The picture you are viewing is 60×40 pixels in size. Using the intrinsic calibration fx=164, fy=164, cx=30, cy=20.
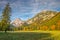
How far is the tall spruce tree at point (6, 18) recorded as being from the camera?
16.7 ft

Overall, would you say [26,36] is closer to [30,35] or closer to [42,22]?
[30,35]

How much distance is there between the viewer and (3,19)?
513cm

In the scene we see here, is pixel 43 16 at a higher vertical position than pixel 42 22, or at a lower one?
higher

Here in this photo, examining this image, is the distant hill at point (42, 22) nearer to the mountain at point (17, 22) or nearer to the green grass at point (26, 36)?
the mountain at point (17, 22)

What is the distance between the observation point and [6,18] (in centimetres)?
513

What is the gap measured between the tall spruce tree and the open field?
0.20m

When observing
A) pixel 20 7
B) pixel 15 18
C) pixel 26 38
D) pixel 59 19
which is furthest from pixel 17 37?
pixel 59 19

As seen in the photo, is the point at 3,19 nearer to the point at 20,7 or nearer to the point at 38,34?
the point at 20,7

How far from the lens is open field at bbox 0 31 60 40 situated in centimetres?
487

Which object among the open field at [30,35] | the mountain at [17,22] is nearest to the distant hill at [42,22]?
the mountain at [17,22]

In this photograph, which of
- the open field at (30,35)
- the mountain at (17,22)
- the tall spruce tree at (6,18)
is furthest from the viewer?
the tall spruce tree at (6,18)

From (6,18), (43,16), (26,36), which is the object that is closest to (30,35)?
(26,36)

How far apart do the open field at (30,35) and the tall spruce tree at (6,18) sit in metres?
0.20

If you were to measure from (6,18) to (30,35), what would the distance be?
0.93 metres
